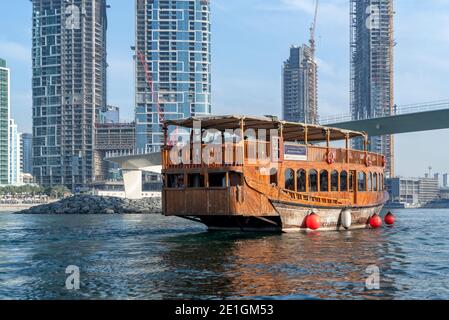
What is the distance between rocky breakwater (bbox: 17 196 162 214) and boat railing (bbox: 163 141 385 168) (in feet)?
216

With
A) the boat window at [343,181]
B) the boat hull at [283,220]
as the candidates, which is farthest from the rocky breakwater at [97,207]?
the boat hull at [283,220]

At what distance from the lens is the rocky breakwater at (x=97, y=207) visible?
96.9 meters

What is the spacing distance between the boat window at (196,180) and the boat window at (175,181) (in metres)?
0.48

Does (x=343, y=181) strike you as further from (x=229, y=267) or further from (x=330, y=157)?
(x=229, y=267)

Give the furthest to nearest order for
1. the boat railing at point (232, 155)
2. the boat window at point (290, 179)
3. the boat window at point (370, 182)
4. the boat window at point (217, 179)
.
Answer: the boat window at point (370, 182) → the boat window at point (290, 179) → the boat window at point (217, 179) → the boat railing at point (232, 155)

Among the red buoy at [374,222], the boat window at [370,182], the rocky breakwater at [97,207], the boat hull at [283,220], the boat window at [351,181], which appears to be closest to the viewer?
the boat hull at [283,220]

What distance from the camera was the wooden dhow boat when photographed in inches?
1162

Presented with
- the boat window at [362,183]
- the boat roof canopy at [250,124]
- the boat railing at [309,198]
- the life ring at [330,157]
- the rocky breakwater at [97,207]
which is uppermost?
the boat roof canopy at [250,124]

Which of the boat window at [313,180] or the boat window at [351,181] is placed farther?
the boat window at [351,181]

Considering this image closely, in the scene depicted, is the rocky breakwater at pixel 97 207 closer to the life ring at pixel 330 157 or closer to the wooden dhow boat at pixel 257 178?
the wooden dhow boat at pixel 257 178

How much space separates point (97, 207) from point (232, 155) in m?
72.4

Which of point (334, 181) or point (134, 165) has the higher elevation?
point (134, 165)

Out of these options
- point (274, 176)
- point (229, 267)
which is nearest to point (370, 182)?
point (274, 176)

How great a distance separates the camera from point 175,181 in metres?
31.8
